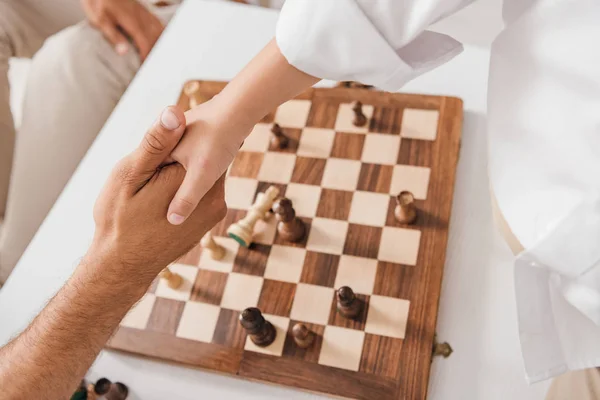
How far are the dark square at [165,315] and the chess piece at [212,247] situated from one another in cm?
12

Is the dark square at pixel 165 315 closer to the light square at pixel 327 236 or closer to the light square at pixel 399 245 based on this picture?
the light square at pixel 327 236

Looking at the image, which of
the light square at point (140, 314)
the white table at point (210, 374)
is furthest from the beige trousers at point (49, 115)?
the light square at point (140, 314)

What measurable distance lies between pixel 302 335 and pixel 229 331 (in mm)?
167

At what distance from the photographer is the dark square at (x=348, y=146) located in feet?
4.12

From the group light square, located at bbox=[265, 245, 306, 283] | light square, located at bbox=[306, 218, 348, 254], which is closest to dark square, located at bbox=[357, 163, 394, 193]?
light square, located at bbox=[306, 218, 348, 254]

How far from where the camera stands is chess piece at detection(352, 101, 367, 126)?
49.5 inches

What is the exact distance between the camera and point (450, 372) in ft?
3.32

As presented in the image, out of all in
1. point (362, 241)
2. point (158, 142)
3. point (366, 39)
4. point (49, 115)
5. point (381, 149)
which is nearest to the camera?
point (366, 39)

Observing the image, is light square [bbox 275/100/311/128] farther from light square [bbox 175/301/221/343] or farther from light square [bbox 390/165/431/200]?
light square [bbox 175/301/221/343]

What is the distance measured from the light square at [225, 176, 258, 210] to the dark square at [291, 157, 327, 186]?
0.10 metres

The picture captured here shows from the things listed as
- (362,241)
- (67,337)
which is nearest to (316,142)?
(362,241)

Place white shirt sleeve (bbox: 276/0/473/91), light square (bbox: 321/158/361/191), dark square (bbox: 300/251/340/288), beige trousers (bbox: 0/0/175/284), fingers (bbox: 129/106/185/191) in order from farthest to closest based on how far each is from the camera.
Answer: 1. beige trousers (bbox: 0/0/175/284)
2. light square (bbox: 321/158/361/191)
3. dark square (bbox: 300/251/340/288)
4. fingers (bbox: 129/106/185/191)
5. white shirt sleeve (bbox: 276/0/473/91)

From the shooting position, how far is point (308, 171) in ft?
4.11

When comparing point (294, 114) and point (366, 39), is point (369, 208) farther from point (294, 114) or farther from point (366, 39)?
point (366, 39)
